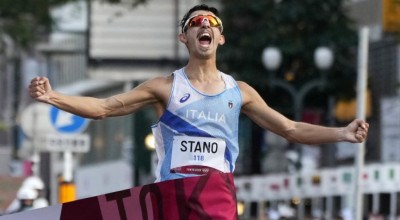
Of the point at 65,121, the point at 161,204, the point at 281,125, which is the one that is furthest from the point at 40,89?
the point at 65,121

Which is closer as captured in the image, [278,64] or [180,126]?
[180,126]

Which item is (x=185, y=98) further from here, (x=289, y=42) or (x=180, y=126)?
(x=289, y=42)

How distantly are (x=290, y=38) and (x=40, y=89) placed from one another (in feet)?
101

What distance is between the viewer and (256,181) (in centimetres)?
3625

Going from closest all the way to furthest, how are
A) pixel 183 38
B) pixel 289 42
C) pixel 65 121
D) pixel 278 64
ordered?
1. pixel 183 38
2. pixel 65 121
3. pixel 278 64
4. pixel 289 42

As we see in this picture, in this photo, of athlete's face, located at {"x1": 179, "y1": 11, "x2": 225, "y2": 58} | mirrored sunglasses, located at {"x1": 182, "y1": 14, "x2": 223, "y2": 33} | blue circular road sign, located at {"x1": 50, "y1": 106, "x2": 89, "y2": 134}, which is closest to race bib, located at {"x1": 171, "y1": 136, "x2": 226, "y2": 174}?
athlete's face, located at {"x1": 179, "y1": 11, "x2": 225, "y2": 58}

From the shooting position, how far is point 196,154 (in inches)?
387

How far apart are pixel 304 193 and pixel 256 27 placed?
7.65m

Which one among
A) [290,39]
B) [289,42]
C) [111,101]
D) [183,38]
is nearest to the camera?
[111,101]

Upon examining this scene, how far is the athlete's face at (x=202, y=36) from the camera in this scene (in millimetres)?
9859

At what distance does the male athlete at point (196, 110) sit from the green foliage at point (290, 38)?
29192 millimetres

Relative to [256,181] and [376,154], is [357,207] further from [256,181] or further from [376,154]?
[376,154]

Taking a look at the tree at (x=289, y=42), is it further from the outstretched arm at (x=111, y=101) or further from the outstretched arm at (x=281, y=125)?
the outstretched arm at (x=111, y=101)

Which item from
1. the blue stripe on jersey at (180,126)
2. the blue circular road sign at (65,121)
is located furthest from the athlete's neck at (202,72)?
the blue circular road sign at (65,121)
